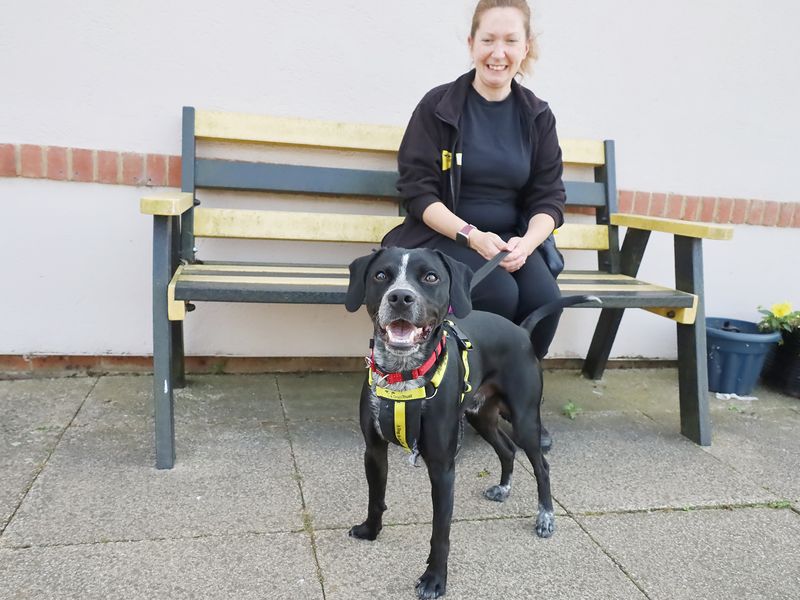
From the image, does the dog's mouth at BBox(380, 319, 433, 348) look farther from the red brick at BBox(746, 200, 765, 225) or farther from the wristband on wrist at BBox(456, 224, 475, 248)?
the red brick at BBox(746, 200, 765, 225)

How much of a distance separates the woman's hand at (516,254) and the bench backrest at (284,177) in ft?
3.04

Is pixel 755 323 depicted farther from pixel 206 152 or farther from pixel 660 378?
pixel 206 152

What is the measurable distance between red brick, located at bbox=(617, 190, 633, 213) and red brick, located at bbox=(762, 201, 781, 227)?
3.32 feet

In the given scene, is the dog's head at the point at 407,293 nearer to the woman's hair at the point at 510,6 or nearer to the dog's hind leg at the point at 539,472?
the dog's hind leg at the point at 539,472

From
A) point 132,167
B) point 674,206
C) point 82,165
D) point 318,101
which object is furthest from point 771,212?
point 82,165

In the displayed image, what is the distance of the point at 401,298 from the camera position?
2160 millimetres

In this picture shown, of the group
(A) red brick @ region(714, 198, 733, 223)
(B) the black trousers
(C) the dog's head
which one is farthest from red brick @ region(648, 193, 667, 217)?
(C) the dog's head

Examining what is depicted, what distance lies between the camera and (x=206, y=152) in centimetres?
398

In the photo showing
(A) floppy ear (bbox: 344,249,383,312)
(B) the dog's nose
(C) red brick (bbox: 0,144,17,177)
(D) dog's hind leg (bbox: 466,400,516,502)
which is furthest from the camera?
(C) red brick (bbox: 0,144,17,177)

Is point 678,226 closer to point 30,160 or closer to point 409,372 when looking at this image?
point 409,372

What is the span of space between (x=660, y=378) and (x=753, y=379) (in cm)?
56

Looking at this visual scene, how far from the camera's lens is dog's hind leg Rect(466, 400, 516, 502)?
295 centimetres

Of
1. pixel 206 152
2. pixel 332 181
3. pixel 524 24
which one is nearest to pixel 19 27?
pixel 206 152

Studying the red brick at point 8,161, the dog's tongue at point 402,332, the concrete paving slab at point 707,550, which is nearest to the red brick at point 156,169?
the red brick at point 8,161
